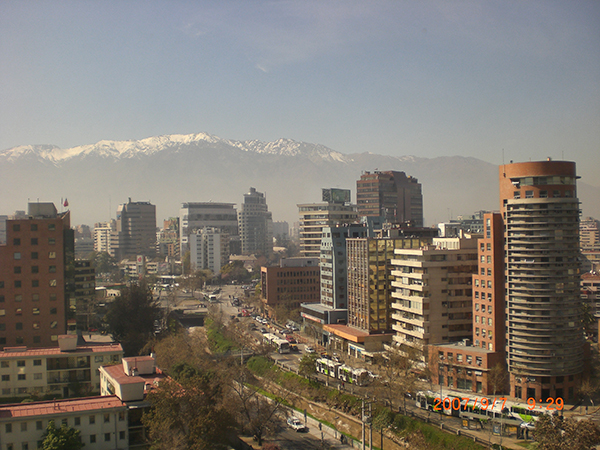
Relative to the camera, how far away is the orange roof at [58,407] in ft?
89.2

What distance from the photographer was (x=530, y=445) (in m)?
30.9

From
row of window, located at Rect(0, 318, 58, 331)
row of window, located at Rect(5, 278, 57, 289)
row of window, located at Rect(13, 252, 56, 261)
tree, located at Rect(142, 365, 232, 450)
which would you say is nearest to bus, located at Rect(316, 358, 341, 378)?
tree, located at Rect(142, 365, 232, 450)

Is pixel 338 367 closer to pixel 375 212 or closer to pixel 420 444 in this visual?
pixel 420 444

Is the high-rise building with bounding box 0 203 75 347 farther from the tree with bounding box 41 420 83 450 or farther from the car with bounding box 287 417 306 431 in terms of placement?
the tree with bounding box 41 420 83 450

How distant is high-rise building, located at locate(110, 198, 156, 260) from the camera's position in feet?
640

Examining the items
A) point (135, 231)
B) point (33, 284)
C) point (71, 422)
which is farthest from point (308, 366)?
point (135, 231)

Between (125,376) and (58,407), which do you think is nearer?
(58,407)

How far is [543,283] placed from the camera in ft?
125

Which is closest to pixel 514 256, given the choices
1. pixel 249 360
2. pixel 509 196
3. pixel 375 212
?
pixel 509 196

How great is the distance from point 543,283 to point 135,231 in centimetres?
17312

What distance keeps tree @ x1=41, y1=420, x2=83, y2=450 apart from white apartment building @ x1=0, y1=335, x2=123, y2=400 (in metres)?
12.4

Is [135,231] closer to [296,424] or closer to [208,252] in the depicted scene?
[208,252]

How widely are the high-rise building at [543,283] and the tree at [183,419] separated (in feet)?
68.0

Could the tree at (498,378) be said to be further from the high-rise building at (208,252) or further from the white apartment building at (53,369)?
the high-rise building at (208,252)
